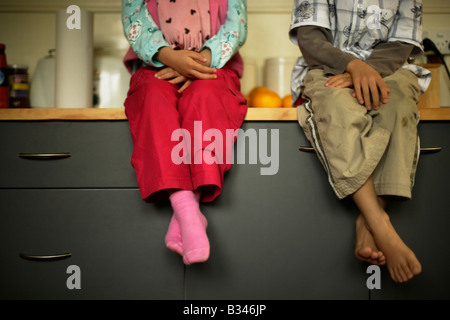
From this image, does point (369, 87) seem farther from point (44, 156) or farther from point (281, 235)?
point (44, 156)

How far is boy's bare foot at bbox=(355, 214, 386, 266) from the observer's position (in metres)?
0.84

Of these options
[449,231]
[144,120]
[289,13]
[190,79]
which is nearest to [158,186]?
[144,120]

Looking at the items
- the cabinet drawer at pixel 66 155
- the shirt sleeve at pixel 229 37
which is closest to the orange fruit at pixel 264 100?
the shirt sleeve at pixel 229 37

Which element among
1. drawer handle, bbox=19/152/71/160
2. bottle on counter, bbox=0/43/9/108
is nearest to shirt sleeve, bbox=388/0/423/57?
drawer handle, bbox=19/152/71/160

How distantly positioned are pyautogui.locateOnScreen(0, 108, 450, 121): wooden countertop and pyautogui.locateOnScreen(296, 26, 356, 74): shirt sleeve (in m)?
0.13

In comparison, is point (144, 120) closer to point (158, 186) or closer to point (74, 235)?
point (158, 186)

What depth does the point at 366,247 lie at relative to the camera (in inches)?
33.2

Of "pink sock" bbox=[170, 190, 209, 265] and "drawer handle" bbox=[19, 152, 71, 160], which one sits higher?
"drawer handle" bbox=[19, 152, 71, 160]

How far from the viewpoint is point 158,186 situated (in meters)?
0.83

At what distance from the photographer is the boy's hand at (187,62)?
0.95m

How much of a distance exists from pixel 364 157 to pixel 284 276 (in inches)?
14.0

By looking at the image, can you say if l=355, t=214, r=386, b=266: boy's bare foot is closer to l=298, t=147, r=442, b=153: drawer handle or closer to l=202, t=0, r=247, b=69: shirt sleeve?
l=298, t=147, r=442, b=153: drawer handle

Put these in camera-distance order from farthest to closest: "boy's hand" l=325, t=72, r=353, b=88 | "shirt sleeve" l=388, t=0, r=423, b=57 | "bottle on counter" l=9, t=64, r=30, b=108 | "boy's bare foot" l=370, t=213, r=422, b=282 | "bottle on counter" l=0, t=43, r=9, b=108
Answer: "bottle on counter" l=9, t=64, r=30, b=108
"bottle on counter" l=0, t=43, r=9, b=108
"shirt sleeve" l=388, t=0, r=423, b=57
"boy's hand" l=325, t=72, r=353, b=88
"boy's bare foot" l=370, t=213, r=422, b=282
